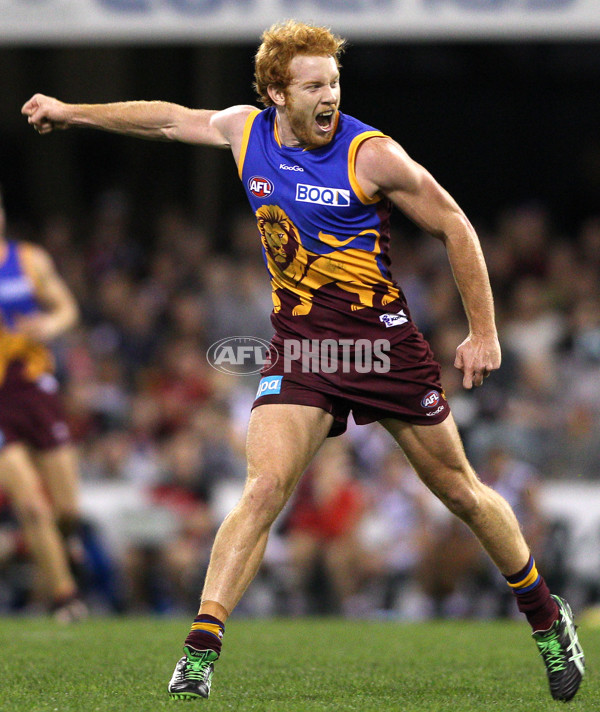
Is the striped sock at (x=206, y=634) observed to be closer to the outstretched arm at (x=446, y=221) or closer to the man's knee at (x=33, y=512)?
the outstretched arm at (x=446, y=221)

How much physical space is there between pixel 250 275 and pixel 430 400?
7923mm

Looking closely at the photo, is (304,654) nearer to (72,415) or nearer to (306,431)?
(306,431)

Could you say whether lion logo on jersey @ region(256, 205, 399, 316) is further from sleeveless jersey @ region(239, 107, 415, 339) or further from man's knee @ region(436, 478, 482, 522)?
man's knee @ region(436, 478, 482, 522)

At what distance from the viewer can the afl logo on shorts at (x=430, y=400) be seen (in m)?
4.73

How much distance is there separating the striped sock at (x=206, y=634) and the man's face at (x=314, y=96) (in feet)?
5.82

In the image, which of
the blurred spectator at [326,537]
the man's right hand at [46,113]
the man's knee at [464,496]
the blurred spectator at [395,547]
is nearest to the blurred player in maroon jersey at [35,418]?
the blurred spectator at [326,537]

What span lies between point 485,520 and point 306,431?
0.79 meters

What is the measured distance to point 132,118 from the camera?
4.95 metres

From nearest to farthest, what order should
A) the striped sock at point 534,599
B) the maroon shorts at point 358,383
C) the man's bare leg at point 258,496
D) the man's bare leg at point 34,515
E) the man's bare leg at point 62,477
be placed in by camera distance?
the man's bare leg at point 258,496, the maroon shorts at point 358,383, the striped sock at point 534,599, the man's bare leg at point 34,515, the man's bare leg at point 62,477

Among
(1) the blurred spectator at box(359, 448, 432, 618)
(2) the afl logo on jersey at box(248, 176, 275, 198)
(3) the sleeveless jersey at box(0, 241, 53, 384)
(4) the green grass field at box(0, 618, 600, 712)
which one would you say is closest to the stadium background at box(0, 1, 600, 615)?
(1) the blurred spectator at box(359, 448, 432, 618)

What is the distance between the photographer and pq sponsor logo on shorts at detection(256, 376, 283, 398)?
4.67m

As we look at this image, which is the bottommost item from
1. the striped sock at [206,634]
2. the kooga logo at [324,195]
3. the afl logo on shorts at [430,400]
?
the striped sock at [206,634]

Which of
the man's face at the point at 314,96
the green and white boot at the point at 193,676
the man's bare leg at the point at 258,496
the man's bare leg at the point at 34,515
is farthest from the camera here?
the man's bare leg at the point at 34,515

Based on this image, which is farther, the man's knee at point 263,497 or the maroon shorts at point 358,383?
the maroon shorts at point 358,383
